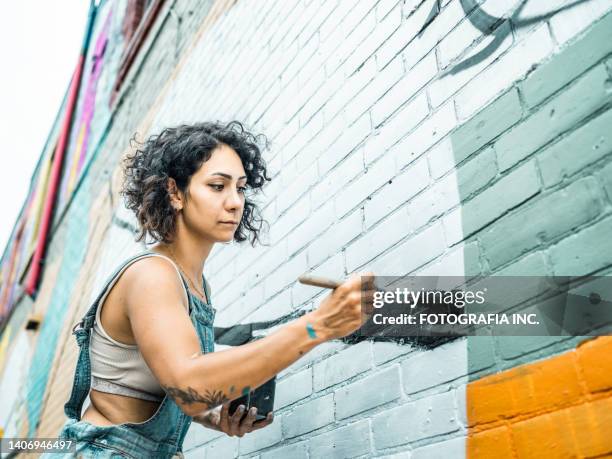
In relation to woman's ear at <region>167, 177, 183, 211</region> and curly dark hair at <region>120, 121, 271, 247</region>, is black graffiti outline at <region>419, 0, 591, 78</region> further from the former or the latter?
woman's ear at <region>167, 177, 183, 211</region>

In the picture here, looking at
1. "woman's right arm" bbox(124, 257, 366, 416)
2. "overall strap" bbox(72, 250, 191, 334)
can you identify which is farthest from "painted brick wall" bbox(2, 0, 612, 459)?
"overall strap" bbox(72, 250, 191, 334)

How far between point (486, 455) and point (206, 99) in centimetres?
277

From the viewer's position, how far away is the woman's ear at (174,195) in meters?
1.58

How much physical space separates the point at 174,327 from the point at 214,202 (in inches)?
18.9

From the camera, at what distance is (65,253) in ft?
21.0

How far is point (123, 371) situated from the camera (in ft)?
4.44

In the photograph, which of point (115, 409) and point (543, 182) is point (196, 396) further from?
point (543, 182)

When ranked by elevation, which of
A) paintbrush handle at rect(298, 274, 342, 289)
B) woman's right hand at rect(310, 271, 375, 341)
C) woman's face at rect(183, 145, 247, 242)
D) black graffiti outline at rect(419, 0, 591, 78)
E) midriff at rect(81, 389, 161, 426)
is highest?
black graffiti outline at rect(419, 0, 591, 78)

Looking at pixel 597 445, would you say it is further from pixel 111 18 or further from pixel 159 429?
pixel 111 18

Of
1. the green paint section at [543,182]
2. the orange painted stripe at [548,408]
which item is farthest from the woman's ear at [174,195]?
the orange painted stripe at [548,408]

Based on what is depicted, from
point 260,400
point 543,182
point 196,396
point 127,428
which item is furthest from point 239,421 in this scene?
point 543,182

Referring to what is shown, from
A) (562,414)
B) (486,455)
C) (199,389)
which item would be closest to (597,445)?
(562,414)

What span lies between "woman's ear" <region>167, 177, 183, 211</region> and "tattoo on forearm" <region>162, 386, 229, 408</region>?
2.05 ft

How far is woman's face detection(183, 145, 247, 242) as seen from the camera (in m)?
1.52
